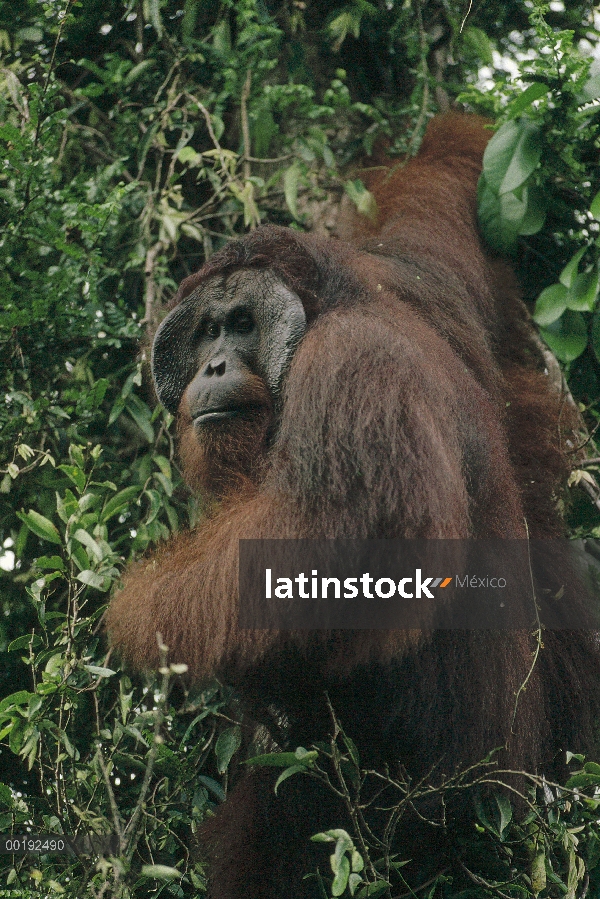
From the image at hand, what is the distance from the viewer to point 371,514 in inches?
104

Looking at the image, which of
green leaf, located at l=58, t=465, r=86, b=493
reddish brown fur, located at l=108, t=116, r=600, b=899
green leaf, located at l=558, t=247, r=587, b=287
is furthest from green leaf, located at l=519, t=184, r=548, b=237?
green leaf, located at l=58, t=465, r=86, b=493

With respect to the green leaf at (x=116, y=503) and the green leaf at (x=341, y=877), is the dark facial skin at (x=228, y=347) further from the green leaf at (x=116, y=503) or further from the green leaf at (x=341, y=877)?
the green leaf at (x=341, y=877)

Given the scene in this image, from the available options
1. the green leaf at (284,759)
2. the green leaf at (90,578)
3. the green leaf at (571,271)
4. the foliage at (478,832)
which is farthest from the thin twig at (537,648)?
the green leaf at (90,578)

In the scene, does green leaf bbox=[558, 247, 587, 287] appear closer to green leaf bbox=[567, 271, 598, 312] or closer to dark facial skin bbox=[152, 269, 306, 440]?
green leaf bbox=[567, 271, 598, 312]

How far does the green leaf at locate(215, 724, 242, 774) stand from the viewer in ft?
11.0

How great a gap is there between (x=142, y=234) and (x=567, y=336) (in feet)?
6.67

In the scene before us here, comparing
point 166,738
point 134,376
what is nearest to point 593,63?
point 134,376

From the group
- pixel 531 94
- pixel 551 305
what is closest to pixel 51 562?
pixel 551 305

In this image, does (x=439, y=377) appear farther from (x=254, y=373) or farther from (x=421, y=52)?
(x=421, y=52)

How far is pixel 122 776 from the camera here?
11.2ft

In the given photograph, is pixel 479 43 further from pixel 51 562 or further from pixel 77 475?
pixel 51 562

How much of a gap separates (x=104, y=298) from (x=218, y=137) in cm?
94

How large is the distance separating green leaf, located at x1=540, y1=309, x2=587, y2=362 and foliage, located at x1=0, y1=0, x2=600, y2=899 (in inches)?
1.0

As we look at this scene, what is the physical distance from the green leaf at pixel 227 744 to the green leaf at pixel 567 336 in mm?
1964
